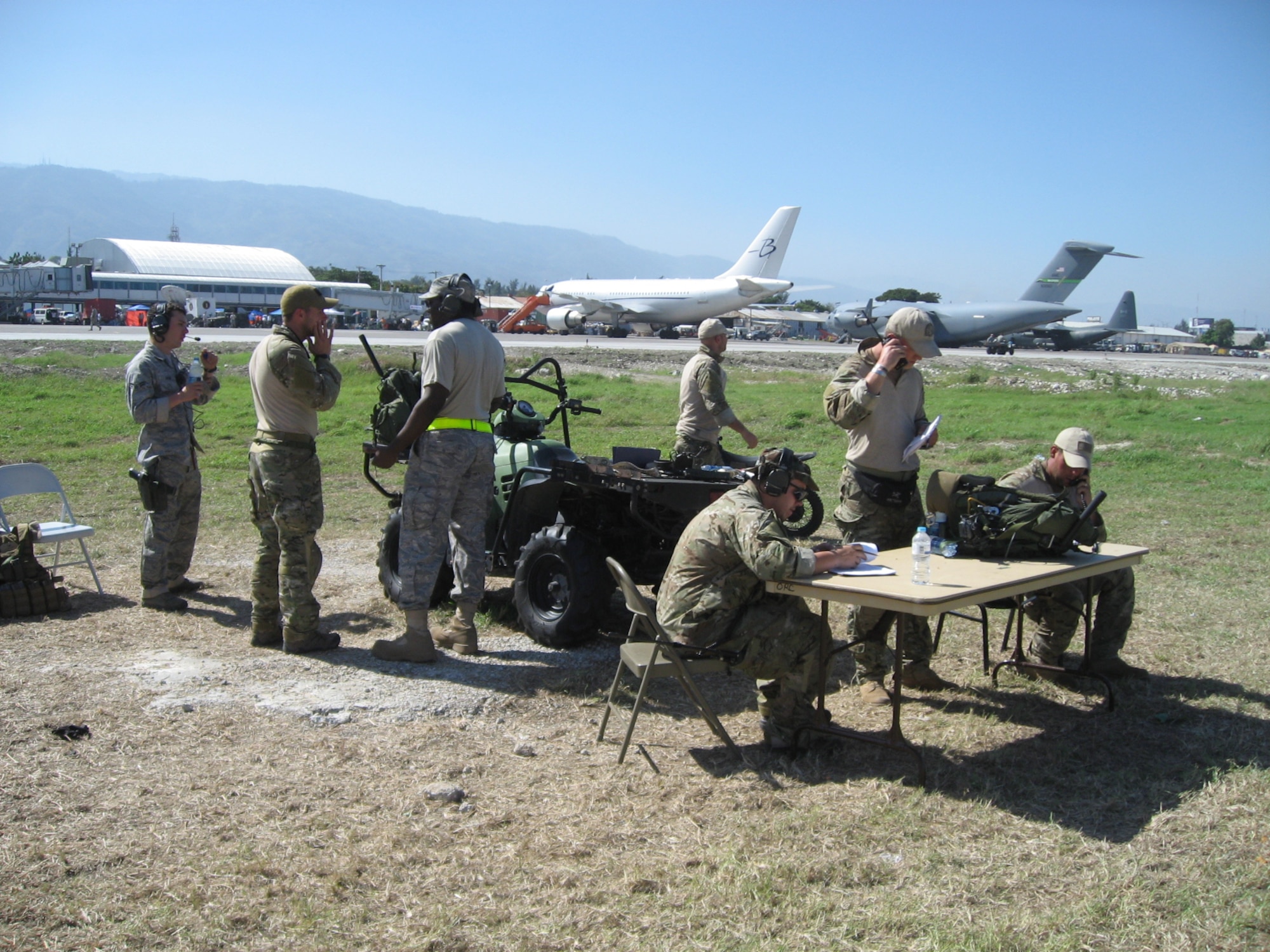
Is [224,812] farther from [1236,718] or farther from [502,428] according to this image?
[1236,718]

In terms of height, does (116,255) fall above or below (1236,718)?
above

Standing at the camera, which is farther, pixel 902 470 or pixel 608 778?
pixel 902 470

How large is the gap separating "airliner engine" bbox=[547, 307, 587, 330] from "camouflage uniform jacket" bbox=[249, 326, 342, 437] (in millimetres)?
49926

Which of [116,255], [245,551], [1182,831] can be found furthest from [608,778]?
[116,255]

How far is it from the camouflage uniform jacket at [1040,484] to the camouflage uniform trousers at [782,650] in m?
1.52

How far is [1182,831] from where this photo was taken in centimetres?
363

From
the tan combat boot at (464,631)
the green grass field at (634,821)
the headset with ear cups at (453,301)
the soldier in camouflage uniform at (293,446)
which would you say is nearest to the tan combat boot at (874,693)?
the green grass field at (634,821)

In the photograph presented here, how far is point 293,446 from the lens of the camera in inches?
211

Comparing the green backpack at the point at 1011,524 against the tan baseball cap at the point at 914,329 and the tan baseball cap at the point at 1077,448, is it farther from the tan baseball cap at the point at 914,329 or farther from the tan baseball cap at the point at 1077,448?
the tan baseball cap at the point at 914,329

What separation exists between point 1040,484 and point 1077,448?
1.02 ft

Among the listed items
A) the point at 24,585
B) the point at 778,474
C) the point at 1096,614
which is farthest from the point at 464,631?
the point at 1096,614

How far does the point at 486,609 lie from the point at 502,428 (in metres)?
1.22

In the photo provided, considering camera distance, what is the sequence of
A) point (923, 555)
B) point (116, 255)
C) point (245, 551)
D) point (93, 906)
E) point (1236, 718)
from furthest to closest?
point (116, 255)
point (245, 551)
point (1236, 718)
point (923, 555)
point (93, 906)

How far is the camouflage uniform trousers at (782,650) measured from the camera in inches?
166
